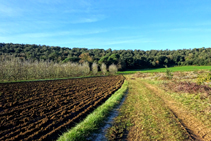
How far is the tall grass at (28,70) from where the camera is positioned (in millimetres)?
29625

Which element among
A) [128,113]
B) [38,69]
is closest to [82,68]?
[38,69]

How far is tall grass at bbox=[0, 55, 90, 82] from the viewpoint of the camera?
29625 mm

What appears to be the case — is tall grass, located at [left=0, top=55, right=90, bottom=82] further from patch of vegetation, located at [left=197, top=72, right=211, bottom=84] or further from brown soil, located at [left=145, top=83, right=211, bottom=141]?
patch of vegetation, located at [left=197, top=72, right=211, bottom=84]

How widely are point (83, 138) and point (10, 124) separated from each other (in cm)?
407

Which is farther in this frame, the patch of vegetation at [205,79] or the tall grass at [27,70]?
the tall grass at [27,70]

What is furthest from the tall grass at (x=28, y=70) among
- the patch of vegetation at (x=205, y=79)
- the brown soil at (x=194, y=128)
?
the patch of vegetation at (x=205, y=79)

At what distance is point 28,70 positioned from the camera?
3431cm

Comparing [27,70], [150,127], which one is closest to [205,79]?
[150,127]

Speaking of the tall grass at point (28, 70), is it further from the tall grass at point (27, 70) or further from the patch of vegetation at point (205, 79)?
the patch of vegetation at point (205, 79)

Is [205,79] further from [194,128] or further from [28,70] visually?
[28,70]

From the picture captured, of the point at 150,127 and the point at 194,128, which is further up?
the point at 150,127

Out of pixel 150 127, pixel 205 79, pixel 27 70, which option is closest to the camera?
pixel 150 127

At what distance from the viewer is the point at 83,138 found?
4828 mm

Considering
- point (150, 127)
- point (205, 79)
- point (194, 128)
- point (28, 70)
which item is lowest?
point (194, 128)
